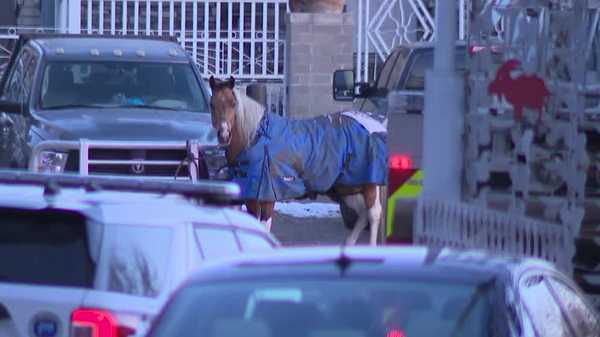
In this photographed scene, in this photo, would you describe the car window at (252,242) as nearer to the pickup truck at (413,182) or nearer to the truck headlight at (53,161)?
the pickup truck at (413,182)

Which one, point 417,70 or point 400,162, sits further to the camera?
point 417,70

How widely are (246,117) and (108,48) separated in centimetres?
215

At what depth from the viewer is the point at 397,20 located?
67.2ft

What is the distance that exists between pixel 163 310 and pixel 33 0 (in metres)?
21.7

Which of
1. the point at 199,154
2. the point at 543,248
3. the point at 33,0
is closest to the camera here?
the point at 543,248

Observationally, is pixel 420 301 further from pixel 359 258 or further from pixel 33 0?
pixel 33 0

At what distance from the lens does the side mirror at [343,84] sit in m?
16.0

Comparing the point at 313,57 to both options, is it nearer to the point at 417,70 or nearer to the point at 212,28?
the point at 212,28

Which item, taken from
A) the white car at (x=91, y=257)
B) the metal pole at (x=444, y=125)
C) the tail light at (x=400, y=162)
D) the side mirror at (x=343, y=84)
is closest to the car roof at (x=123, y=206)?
the white car at (x=91, y=257)

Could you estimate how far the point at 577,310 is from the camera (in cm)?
633

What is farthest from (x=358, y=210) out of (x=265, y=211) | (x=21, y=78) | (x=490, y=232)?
(x=490, y=232)

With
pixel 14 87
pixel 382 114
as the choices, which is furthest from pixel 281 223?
pixel 14 87

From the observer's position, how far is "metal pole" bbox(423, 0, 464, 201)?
30.8 feet

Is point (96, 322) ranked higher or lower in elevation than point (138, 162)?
lower
